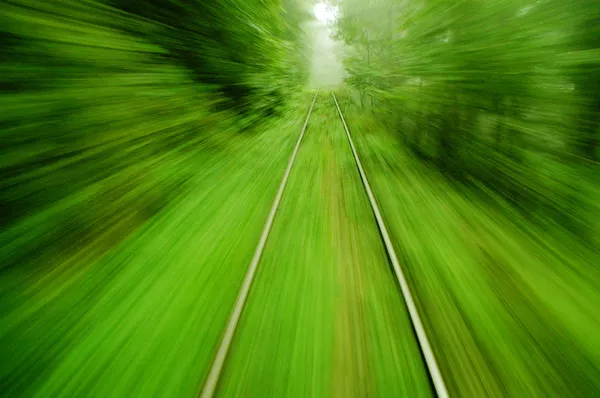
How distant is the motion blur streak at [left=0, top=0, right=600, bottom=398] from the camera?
1897mm

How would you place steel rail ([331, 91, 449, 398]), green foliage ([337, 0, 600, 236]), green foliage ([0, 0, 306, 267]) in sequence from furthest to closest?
green foliage ([337, 0, 600, 236])
green foliage ([0, 0, 306, 267])
steel rail ([331, 91, 449, 398])

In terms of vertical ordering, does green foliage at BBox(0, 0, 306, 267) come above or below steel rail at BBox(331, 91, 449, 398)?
above

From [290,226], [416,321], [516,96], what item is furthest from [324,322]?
[516,96]

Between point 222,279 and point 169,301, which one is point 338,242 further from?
point 169,301

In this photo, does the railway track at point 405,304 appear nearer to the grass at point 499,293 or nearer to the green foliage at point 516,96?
the grass at point 499,293

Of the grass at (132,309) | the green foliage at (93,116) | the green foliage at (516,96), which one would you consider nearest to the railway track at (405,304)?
the grass at (132,309)

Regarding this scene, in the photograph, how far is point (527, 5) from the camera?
3.85 meters

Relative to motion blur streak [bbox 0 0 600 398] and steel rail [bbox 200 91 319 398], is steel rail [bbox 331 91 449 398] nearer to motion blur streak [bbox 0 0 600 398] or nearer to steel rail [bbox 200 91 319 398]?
motion blur streak [bbox 0 0 600 398]

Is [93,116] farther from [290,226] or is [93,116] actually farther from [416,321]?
[416,321]

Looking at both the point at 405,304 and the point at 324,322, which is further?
the point at 405,304

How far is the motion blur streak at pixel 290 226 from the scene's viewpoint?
6.23 feet

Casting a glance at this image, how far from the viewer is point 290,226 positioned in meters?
3.51

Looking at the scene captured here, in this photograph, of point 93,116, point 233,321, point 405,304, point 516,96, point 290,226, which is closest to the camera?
point 233,321

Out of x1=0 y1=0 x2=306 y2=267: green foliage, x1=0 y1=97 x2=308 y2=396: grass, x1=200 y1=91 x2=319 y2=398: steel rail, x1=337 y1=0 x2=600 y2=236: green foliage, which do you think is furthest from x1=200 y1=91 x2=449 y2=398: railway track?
x1=337 y1=0 x2=600 y2=236: green foliage
